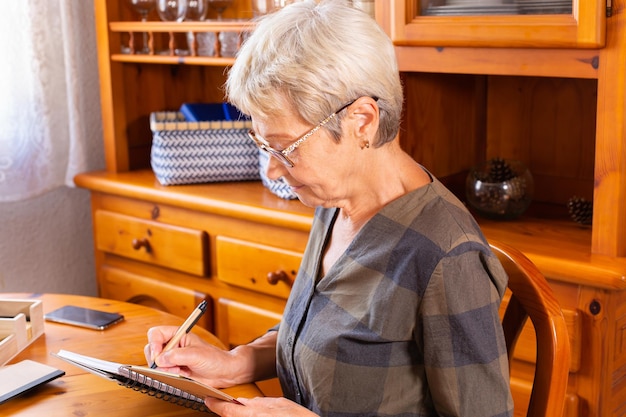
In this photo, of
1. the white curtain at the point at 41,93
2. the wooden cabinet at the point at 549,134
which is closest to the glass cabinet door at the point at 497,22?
the wooden cabinet at the point at 549,134

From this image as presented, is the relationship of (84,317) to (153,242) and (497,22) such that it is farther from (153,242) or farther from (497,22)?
(497,22)

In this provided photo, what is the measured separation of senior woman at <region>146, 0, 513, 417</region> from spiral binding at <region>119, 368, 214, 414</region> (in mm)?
68

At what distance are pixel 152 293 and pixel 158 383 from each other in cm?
140

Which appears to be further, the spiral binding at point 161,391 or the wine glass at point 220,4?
the wine glass at point 220,4

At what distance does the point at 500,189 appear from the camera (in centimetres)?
200

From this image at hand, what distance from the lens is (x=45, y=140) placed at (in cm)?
264

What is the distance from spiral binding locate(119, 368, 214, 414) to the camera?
118 centimetres

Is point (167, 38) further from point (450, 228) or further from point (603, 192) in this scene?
point (450, 228)

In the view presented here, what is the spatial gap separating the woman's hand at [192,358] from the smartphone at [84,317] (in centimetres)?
21

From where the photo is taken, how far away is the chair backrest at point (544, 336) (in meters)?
1.21

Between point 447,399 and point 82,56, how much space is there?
1997 millimetres

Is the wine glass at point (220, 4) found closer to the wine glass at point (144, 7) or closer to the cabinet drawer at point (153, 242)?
the wine glass at point (144, 7)

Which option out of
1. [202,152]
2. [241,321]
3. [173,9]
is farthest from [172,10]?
[241,321]

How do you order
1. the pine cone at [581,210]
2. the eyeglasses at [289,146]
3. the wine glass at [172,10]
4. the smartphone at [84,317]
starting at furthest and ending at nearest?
1. the wine glass at [172,10]
2. the pine cone at [581,210]
3. the smartphone at [84,317]
4. the eyeglasses at [289,146]
